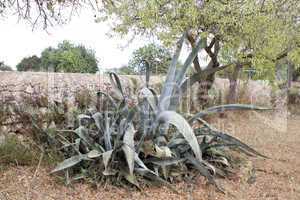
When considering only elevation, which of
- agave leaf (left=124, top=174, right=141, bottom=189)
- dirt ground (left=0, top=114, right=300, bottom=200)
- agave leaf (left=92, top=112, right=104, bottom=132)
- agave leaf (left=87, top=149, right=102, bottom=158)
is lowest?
dirt ground (left=0, top=114, right=300, bottom=200)

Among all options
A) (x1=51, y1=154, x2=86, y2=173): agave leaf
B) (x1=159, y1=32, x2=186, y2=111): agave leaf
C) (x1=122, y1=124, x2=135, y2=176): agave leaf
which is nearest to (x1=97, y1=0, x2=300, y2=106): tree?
(x1=159, y1=32, x2=186, y2=111): agave leaf

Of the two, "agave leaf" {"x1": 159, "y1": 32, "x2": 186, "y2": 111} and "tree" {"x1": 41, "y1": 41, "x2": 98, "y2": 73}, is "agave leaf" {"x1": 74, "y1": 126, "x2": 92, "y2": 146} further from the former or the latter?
"tree" {"x1": 41, "y1": 41, "x2": 98, "y2": 73}

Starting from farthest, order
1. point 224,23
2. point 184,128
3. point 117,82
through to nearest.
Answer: point 224,23
point 117,82
point 184,128

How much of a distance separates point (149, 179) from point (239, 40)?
147 inches

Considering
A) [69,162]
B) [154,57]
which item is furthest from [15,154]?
[154,57]

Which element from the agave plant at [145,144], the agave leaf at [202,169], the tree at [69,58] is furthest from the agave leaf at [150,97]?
the tree at [69,58]

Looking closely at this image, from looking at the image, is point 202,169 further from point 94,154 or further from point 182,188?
point 94,154

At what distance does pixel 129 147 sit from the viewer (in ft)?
10.1

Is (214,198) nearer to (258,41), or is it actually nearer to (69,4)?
(69,4)

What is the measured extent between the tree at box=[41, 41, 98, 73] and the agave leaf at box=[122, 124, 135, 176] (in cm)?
291

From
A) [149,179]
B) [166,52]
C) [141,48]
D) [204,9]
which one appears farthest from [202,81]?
[149,179]

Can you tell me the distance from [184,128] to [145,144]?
60cm

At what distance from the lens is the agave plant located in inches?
121

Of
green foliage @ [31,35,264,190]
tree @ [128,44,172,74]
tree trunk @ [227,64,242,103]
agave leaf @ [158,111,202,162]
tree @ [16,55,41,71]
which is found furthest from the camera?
tree trunk @ [227,64,242,103]
